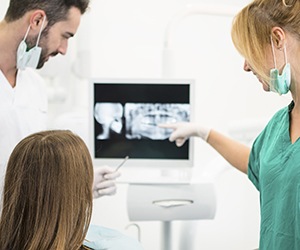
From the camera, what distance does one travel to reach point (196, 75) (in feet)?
9.48

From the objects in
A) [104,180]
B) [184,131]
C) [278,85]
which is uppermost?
[278,85]

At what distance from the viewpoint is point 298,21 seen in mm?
1159

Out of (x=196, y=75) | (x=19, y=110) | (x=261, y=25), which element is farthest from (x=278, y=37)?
(x=196, y=75)

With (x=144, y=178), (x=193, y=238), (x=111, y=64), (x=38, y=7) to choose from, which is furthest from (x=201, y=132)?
(x=111, y=64)

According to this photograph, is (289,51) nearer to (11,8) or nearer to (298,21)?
(298,21)

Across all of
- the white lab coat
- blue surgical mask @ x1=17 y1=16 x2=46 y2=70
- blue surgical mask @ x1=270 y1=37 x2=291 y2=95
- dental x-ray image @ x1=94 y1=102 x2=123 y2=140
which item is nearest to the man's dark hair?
blue surgical mask @ x1=17 y1=16 x2=46 y2=70

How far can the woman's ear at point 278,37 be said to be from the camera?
46.0 inches

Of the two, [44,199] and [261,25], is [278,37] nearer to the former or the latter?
[261,25]

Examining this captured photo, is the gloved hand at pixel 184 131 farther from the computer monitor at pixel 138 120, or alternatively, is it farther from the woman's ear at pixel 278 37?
the woman's ear at pixel 278 37

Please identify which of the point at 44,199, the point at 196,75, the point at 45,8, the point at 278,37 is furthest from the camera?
the point at 196,75

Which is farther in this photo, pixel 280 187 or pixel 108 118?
pixel 108 118

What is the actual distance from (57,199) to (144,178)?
2.41 ft

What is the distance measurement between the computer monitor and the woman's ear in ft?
1.65

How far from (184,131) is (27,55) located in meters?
0.53
